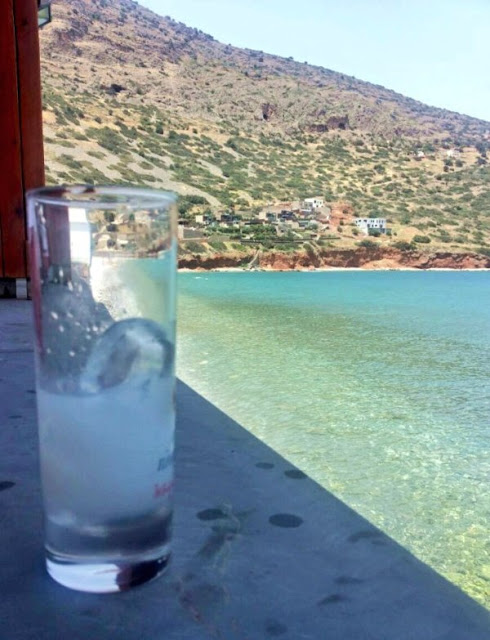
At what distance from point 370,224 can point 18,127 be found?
28256 millimetres

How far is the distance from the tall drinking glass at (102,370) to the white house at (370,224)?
30.9 metres

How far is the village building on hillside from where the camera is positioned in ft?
103

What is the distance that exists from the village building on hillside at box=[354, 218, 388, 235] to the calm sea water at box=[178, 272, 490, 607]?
2308 cm

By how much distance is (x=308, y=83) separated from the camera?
62875 millimetres

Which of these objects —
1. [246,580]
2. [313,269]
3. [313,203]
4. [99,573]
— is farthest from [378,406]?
[313,203]

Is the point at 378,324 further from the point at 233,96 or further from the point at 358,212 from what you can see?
the point at 233,96

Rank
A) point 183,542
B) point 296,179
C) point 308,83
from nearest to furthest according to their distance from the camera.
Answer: point 183,542 → point 296,179 → point 308,83

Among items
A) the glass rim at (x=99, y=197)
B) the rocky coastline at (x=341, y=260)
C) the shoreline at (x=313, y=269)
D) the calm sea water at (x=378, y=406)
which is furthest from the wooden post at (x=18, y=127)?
the rocky coastline at (x=341, y=260)

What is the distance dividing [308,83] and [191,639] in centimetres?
6634

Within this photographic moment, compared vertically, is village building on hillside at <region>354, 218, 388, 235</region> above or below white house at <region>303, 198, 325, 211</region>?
below

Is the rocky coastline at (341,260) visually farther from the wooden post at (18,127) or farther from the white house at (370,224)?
A: the wooden post at (18,127)

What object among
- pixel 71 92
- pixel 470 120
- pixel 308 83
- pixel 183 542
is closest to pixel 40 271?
pixel 183 542

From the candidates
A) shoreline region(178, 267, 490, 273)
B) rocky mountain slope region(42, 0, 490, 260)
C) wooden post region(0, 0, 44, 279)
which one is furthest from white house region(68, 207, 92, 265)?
rocky mountain slope region(42, 0, 490, 260)

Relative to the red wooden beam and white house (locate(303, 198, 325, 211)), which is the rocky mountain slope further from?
the red wooden beam
